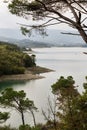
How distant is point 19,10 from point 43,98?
3902 centimetres

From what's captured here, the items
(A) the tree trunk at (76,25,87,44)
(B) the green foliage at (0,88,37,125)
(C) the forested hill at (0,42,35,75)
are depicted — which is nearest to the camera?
(A) the tree trunk at (76,25,87,44)

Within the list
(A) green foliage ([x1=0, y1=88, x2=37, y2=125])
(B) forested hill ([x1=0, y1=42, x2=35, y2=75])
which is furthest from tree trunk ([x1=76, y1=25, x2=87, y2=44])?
(B) forested hill ([x1=0, y1=42, x2=35, y2=75])

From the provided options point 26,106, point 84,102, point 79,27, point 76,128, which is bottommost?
point 26,106

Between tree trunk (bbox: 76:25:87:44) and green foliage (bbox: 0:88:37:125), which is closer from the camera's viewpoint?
tree trunk (bbox: 76:25:87:44)

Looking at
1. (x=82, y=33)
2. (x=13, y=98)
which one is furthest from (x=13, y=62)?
(x=82, y=33)

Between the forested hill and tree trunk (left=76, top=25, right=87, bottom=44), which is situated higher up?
tree trunk (left=76, top=25, right=87, bottom=44)

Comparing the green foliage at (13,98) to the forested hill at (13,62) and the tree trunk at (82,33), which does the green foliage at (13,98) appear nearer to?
the tree trunk at (82,33)

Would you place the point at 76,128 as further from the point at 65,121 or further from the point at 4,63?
the point at 4,63

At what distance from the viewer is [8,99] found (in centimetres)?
2797

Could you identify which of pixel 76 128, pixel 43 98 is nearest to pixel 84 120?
pixel 76 128

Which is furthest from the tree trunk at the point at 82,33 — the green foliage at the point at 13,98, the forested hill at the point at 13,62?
the forested hill at the point at 13,62

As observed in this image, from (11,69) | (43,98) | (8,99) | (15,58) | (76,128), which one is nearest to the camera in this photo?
(76,128)

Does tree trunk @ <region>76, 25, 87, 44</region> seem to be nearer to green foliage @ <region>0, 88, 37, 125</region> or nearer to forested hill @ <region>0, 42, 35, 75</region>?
green foliage @ <region>0, 88, 37, 125</region>

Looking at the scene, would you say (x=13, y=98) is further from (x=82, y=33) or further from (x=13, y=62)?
(x=13, y=62)
